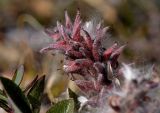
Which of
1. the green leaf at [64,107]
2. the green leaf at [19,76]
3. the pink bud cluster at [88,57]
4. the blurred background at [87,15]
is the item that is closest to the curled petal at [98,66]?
the pink bud cluster at [88,57]

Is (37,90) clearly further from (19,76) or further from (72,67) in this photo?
(72,67)

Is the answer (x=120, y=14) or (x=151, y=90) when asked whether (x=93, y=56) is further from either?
(x=120, y=14)

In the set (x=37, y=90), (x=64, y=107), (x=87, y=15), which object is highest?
(x=87, y=15)

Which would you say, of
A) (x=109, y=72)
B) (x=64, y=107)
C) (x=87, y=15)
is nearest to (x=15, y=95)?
(x=64, y=107)

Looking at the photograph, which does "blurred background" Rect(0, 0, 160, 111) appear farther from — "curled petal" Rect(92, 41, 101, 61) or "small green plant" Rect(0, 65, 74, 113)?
"curled petal" Rect(92, 41, 101, 61)

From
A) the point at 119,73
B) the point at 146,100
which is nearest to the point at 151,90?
the point at 146,100

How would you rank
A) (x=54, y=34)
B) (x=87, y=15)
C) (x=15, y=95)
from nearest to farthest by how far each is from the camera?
(x=15, y=95) < (x=54, y=34) < (x=87, y=15)

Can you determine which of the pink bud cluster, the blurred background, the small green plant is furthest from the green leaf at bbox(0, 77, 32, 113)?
the blurred background
